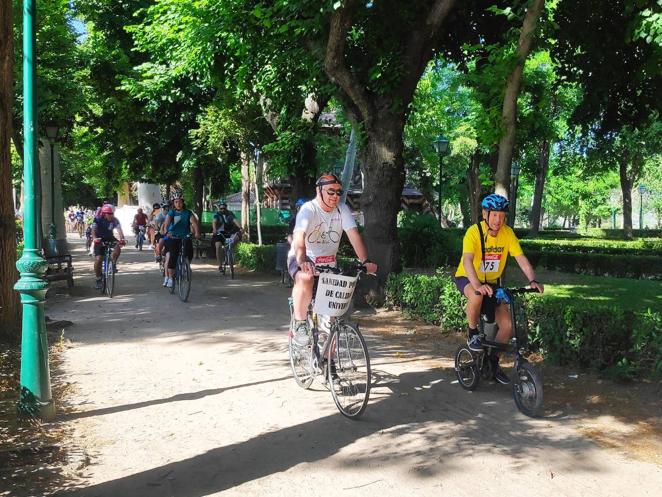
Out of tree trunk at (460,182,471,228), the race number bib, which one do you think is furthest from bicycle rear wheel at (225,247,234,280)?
tree trunk at (460,182,471,228)

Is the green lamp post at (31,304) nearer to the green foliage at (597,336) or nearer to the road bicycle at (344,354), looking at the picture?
the road bicycle at (344,354)

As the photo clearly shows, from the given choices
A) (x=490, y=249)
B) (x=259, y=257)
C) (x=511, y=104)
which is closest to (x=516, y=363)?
(x=490, y=249)

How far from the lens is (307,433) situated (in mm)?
4820

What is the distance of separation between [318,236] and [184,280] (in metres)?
7.00

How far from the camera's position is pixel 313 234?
221 inches

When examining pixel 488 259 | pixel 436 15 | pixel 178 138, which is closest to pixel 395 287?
pixel 436 15

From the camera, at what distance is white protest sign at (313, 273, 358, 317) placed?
5.23 metres

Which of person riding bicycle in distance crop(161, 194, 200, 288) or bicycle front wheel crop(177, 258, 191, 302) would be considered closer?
bicycle front wheel crop(177, 258, 191, 302)

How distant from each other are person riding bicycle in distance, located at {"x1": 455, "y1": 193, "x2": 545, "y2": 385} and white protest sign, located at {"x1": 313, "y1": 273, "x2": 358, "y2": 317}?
1077 millimetres

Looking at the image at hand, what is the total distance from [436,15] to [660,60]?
3503 mm

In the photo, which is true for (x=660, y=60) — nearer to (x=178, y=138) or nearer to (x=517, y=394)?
(x=517, y=394)

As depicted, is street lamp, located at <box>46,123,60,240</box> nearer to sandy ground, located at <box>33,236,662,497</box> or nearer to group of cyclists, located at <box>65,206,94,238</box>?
sandy ground, located at <box>33,236,662,497</box>

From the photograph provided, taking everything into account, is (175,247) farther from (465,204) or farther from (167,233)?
(465,204)

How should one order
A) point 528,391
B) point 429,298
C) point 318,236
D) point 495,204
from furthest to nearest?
point 429,298 < point 318,236 < point 495,204 < point 528,391
